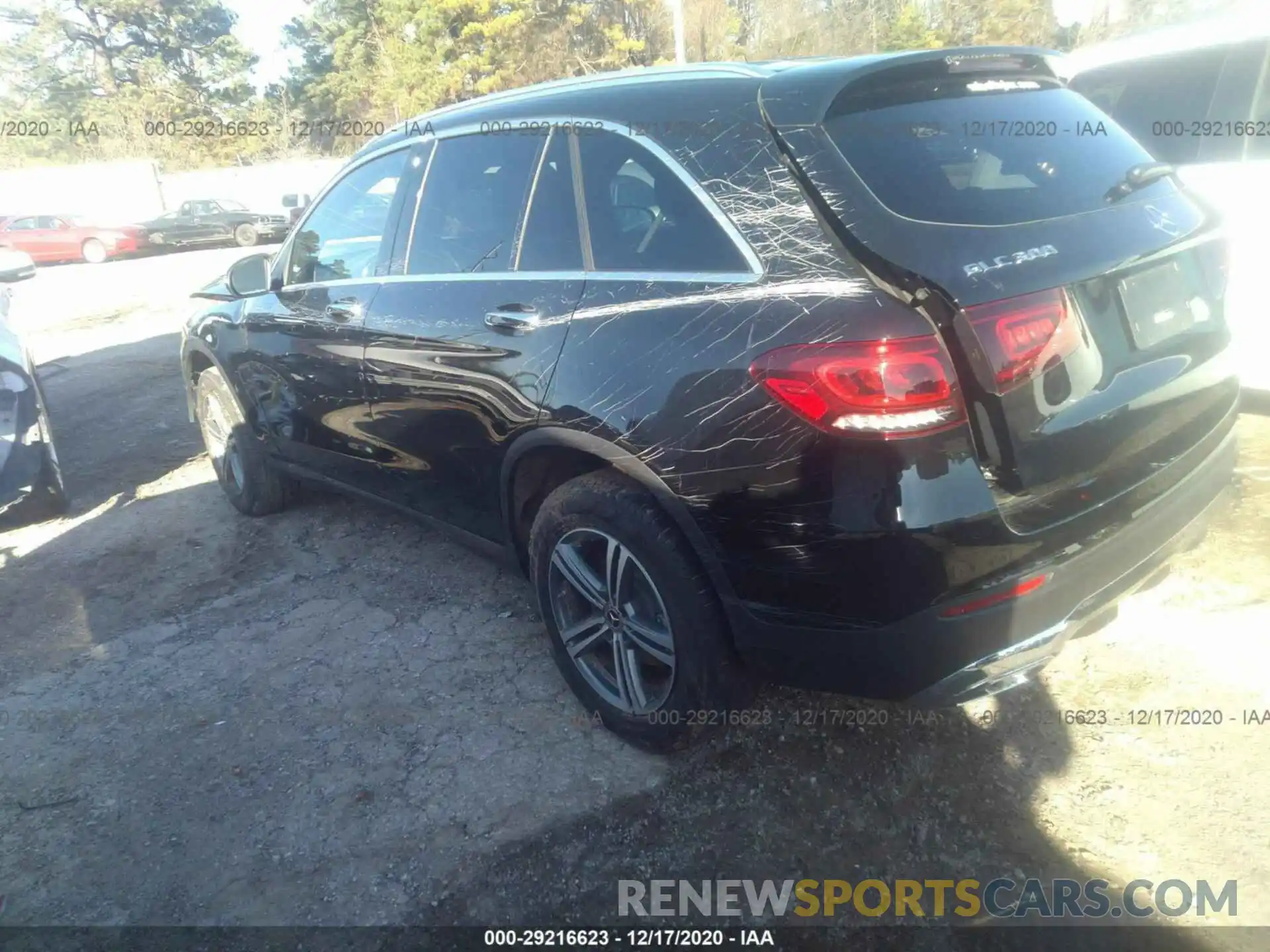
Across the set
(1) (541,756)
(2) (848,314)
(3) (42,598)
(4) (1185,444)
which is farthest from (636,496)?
(3) (42,598)

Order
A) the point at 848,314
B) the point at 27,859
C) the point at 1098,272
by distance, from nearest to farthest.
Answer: the point at 848,314
the point at 1098,272
the point at 27,859

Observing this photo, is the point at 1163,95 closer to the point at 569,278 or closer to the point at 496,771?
the point at 569,278

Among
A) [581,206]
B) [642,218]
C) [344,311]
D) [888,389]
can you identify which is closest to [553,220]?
[581,206]

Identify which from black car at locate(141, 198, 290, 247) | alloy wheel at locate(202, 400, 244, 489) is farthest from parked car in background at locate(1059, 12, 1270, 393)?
black car at locate(141, 198, 290, 247)

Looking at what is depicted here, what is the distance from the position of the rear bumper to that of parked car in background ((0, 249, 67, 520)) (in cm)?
426

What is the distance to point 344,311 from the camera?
3611 mm

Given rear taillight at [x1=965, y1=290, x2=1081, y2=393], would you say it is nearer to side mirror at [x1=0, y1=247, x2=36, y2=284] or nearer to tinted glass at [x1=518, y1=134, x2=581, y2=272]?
tinted glass at [x1=518, y1=134, x2=581, y2=272]

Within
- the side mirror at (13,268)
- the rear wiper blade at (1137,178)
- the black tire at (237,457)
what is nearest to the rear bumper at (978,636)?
the rear wiper blade at (1137,178)

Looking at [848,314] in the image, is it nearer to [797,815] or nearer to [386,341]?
[797,815]

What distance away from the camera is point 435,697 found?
3.20m

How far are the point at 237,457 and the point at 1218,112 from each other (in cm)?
517

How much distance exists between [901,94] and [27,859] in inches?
127

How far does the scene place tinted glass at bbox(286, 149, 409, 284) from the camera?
3609 millimetres

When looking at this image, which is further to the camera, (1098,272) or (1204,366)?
(1204,366)
